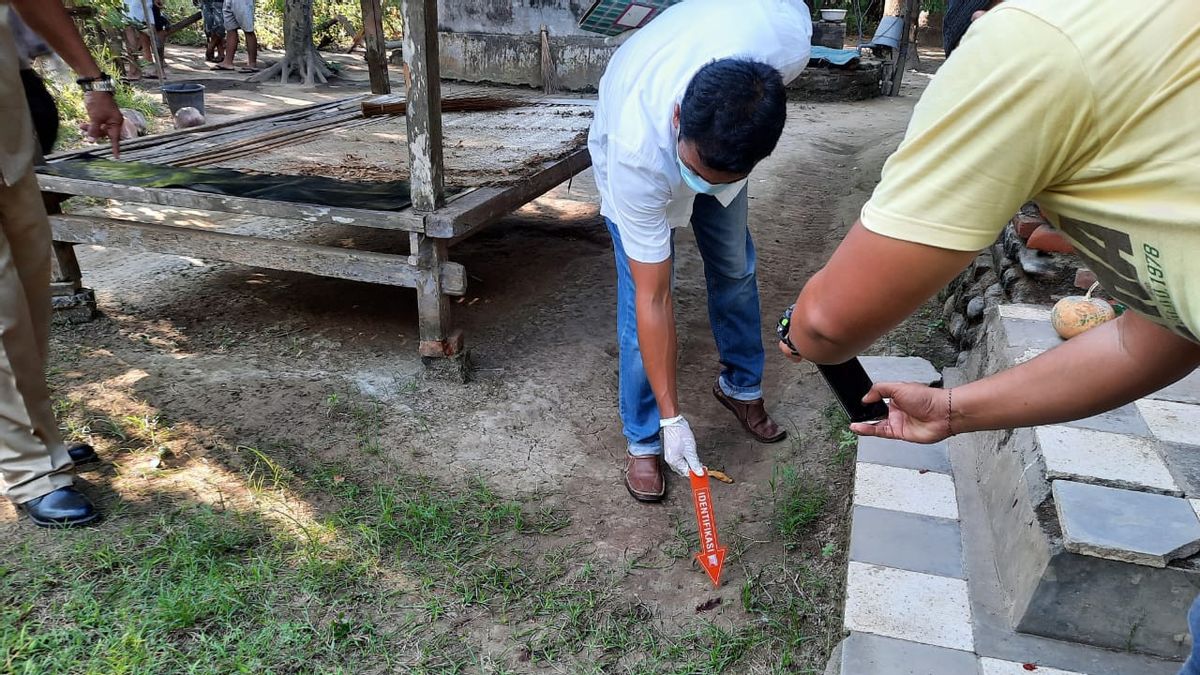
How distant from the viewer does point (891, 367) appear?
2602 mm

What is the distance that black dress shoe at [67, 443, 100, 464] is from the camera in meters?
2.46

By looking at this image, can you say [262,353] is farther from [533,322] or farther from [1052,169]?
[1052,169]

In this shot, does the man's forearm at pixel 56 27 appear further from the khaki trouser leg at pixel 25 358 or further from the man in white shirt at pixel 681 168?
the man in white shirt at pixel 681 168

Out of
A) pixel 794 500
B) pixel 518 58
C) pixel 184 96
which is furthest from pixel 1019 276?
pixel 518 58

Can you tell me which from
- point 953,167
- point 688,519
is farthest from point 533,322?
point 953,167

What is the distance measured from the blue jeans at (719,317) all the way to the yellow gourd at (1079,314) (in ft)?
2.93

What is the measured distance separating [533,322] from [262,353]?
3.69ft

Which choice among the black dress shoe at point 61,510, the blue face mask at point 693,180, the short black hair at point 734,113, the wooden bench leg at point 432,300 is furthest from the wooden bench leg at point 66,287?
the short black hair at point 734,113

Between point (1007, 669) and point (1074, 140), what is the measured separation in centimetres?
118

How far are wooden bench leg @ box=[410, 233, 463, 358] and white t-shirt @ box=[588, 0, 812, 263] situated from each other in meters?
0.81

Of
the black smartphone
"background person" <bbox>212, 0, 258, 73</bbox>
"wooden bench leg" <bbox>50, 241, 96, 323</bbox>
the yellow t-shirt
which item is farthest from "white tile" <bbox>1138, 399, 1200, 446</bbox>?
"background person" <bbox>212, 0, 258, 73</bbox>

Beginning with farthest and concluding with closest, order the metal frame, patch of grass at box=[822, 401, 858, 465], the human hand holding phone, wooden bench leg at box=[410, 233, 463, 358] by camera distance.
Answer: wooden bench leg at box=[410, 233, 463, 358] < the metal frame < patch of grass at box=[822, 401, 858, 465] < the human hand holding phone

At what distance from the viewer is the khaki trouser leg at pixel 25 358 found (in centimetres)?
209

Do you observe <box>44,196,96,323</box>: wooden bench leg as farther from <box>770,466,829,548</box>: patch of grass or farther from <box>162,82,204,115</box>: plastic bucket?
<box>162,82,204,115</box>: plastic bucket
